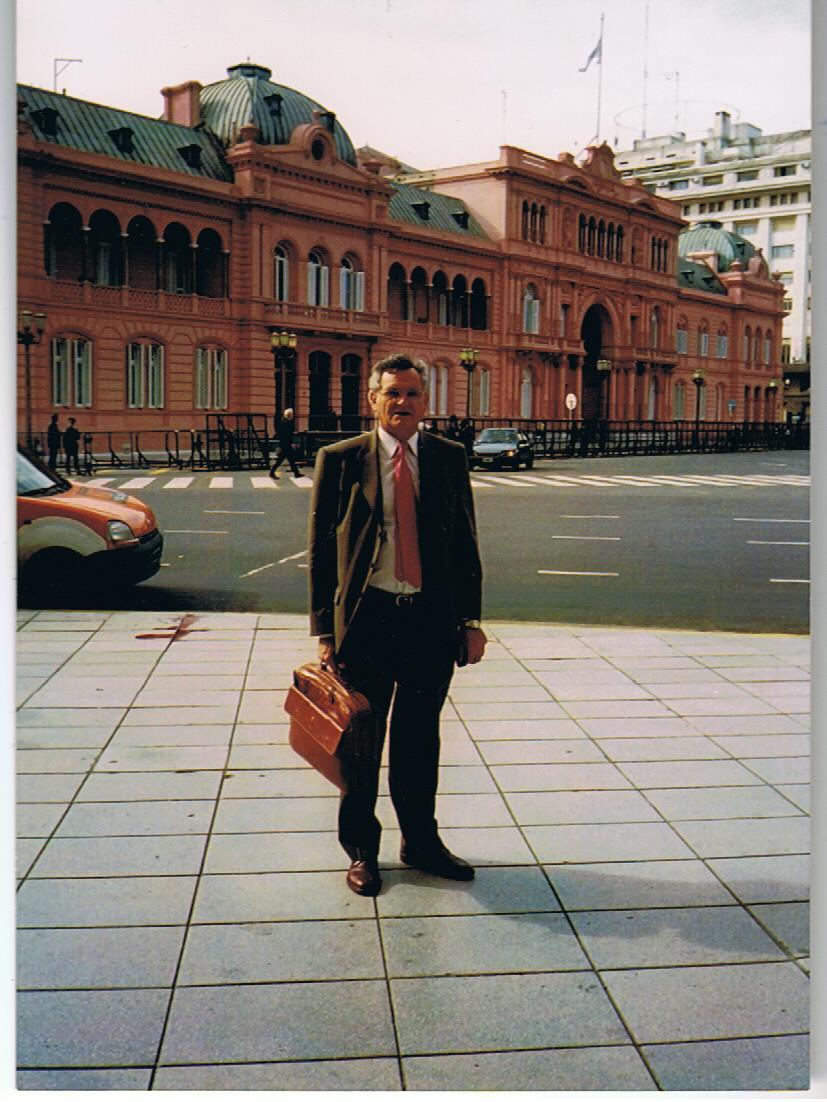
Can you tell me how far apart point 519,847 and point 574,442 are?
231 centimetres

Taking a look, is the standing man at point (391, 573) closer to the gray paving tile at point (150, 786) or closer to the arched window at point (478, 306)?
the gray paving tile at point (150, 786)

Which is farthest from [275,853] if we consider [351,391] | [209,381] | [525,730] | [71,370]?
[209,381]

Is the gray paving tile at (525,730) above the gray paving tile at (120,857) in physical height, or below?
above

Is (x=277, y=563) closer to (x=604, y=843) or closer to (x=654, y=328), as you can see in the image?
(x=654, y=328)

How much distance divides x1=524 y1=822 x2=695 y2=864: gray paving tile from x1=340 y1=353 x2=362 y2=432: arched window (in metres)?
1.51

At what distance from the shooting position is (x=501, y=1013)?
270 centimetres

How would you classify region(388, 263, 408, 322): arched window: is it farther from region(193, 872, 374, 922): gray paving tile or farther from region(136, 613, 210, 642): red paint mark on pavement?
A: region(193, 872, 374, 922): gray paving tile

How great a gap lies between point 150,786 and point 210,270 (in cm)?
224

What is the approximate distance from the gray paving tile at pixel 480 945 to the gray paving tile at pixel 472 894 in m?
0.04

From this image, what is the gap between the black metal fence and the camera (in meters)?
4.23

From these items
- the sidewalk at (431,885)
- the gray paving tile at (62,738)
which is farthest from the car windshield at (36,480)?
the gray paving tile at (62,738)

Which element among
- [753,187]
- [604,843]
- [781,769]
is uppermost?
[753,187]

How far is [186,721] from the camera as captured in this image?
422 centimetres

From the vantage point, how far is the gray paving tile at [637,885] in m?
3.18
